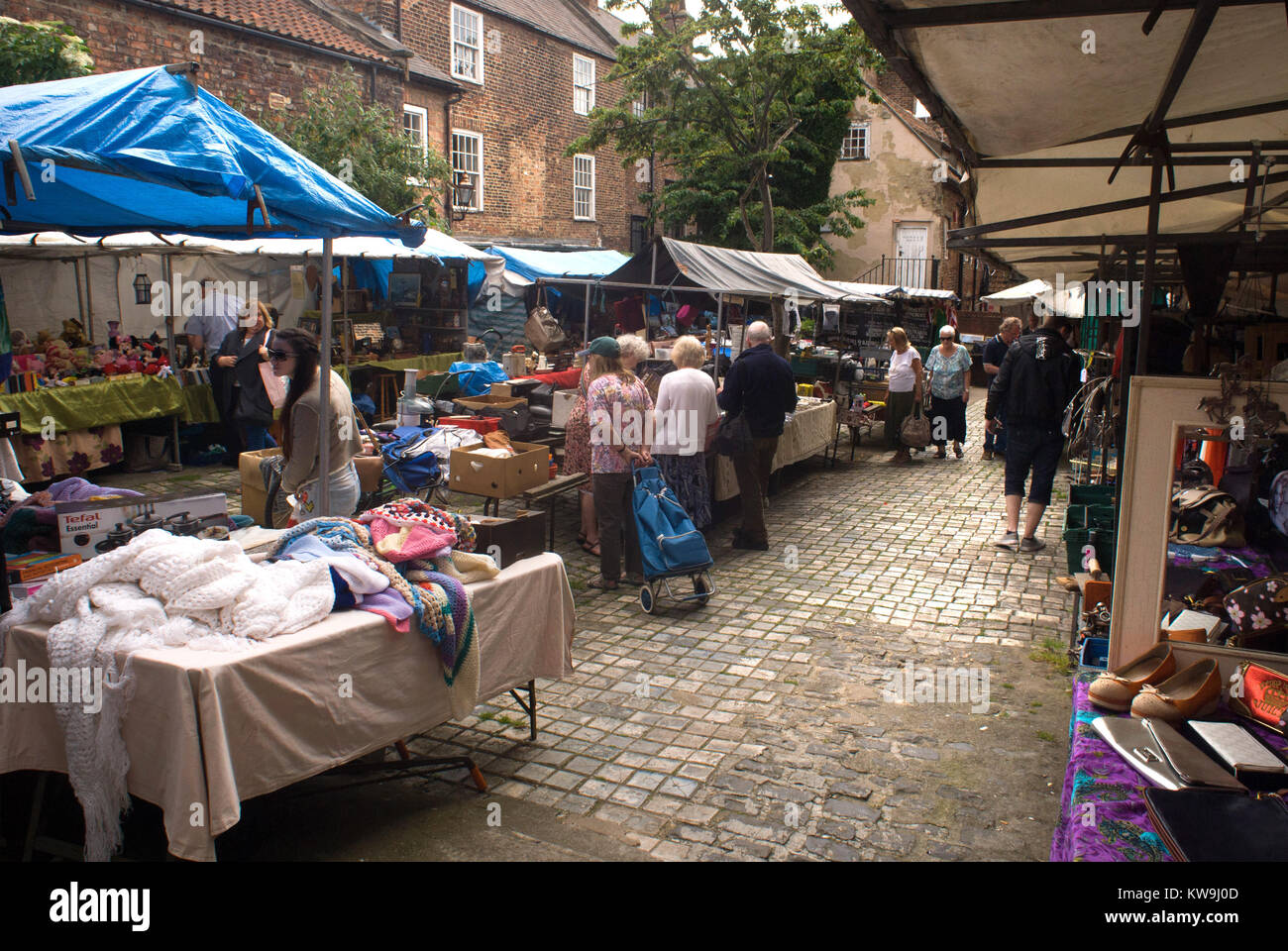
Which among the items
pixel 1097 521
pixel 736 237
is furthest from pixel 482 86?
pixel 1097 521

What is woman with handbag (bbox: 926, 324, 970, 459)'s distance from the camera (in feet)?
43.6

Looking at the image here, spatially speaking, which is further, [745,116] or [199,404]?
[745,116]

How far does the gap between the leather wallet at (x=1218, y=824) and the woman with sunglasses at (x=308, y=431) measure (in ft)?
15.4

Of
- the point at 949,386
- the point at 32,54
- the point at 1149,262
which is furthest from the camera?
the point at 949,386

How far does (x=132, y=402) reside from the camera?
11.4 m

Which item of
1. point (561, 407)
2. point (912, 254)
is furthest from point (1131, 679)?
point (912, 254)

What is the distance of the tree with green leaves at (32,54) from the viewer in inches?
408

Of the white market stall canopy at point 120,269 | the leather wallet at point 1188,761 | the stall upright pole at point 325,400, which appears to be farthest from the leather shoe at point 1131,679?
the white market stall canopy at point 120,269

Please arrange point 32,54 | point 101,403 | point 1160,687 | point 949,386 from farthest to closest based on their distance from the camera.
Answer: point 949,386, point 101,403, point 32,54, point 1160,687

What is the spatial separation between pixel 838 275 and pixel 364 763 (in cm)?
2986

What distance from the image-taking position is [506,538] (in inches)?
192

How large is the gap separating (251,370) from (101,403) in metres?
1.87

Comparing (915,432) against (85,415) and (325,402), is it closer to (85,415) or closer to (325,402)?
(325,402)

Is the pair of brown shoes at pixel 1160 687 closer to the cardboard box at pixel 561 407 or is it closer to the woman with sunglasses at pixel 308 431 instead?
the woman with sunglasses at pixel 308 431
